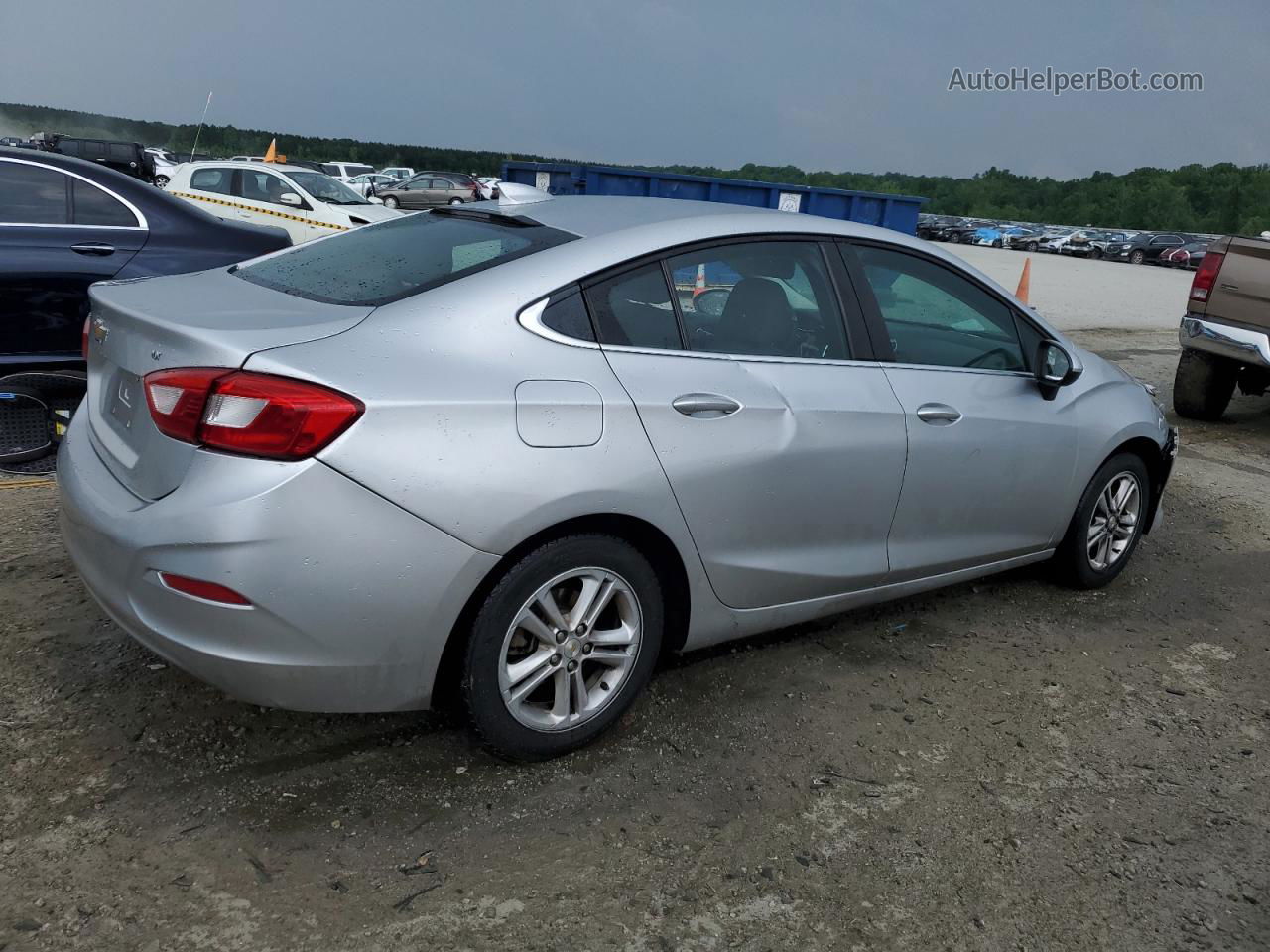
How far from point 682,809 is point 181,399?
165cm

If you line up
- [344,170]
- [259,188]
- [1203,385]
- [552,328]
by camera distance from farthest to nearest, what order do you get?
[344,170]
[259,188]
[1203,385]
[552,328]

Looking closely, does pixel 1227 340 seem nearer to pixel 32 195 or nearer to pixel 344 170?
pixel 32 195

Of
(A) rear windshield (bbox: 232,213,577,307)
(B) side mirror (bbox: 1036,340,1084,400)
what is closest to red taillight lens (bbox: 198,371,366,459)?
(A) rear windshield (bbox: 232,213,577,307)

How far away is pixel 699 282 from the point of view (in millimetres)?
3342

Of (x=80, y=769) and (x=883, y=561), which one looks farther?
(x=883, y=561)

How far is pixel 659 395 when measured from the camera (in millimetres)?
3033

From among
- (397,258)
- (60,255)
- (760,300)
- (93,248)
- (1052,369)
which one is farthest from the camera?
(93,248)

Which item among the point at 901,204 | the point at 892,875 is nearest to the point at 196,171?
the point at 901,204

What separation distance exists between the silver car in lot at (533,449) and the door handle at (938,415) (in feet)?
0.04

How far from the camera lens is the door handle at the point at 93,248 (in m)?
5.35

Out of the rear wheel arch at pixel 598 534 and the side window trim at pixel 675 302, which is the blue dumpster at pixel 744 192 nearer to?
the side window trim at pixel 675 302

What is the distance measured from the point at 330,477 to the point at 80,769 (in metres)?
1.14

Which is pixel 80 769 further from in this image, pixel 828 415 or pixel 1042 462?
pixel 1042 462

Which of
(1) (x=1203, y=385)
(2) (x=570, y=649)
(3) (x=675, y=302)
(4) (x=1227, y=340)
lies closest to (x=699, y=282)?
(3) (x=675, y=302)
